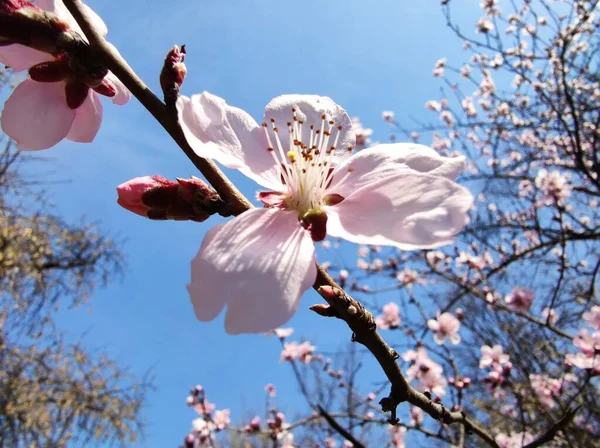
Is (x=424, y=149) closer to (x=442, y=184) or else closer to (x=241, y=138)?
(x=442, y=184)

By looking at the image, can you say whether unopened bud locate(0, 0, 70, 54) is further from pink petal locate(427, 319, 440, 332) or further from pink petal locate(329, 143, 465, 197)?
pink petal locate(427, 319, 440, 332)

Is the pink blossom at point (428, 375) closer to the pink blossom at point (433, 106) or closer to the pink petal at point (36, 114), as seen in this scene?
the pink petal at point (36, 114)

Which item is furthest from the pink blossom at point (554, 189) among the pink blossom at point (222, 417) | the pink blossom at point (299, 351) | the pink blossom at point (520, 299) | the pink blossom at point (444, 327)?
the pink blossom at point (222, 417)

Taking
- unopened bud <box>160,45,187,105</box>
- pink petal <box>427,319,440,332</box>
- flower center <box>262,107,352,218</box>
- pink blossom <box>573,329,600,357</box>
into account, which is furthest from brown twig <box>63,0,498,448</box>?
pink petal <box>427,319,440,332</box>

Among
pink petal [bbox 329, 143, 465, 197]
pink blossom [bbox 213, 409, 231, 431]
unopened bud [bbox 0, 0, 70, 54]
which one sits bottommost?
unopened bud [bbox 0, 0, 70, 54]

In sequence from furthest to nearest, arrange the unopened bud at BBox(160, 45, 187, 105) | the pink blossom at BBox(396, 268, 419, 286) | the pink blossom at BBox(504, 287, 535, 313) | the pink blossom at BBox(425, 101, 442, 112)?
the pink blossom at BBox(425, 101, 442, 112) < the pink blossom at BBox(396, 268, 419, 286) < the pink blossom at BBox(504, 287, 535, 313) < the unopened bud at BBox(160, 45, 187, 105)

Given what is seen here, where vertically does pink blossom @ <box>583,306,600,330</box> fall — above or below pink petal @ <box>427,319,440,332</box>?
below
